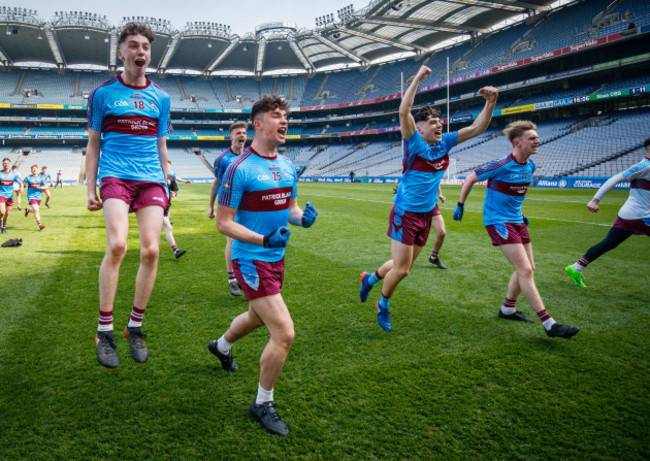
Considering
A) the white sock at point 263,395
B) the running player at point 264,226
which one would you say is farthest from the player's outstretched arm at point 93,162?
the white sock at point 263,395

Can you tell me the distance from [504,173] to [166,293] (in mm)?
4936

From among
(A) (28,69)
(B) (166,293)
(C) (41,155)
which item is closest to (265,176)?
(B) (166,293)

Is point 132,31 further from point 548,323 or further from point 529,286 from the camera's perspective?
point 548,323

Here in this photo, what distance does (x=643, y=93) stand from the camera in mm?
31500

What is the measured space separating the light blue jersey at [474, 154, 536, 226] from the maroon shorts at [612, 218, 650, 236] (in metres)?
2.36

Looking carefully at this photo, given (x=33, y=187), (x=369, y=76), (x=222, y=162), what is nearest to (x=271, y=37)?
(x=369, y=76)

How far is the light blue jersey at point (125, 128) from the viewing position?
11.0 ft

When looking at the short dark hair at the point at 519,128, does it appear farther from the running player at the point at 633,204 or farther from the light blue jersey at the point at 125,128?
the light blue jersey at the point at 125,128

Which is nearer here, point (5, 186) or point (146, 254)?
point (146, 254)

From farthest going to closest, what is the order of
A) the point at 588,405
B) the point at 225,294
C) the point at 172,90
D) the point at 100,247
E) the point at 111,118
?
the point at 172,90 → the point at 100,247 → the point at 225,294 → the point at 111,118 → the point at 588,405

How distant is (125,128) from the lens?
11.2ft

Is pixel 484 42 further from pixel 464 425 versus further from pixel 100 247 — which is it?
pixel 464 425

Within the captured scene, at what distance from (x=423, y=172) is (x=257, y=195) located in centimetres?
246

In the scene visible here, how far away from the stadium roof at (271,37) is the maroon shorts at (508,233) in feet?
129
